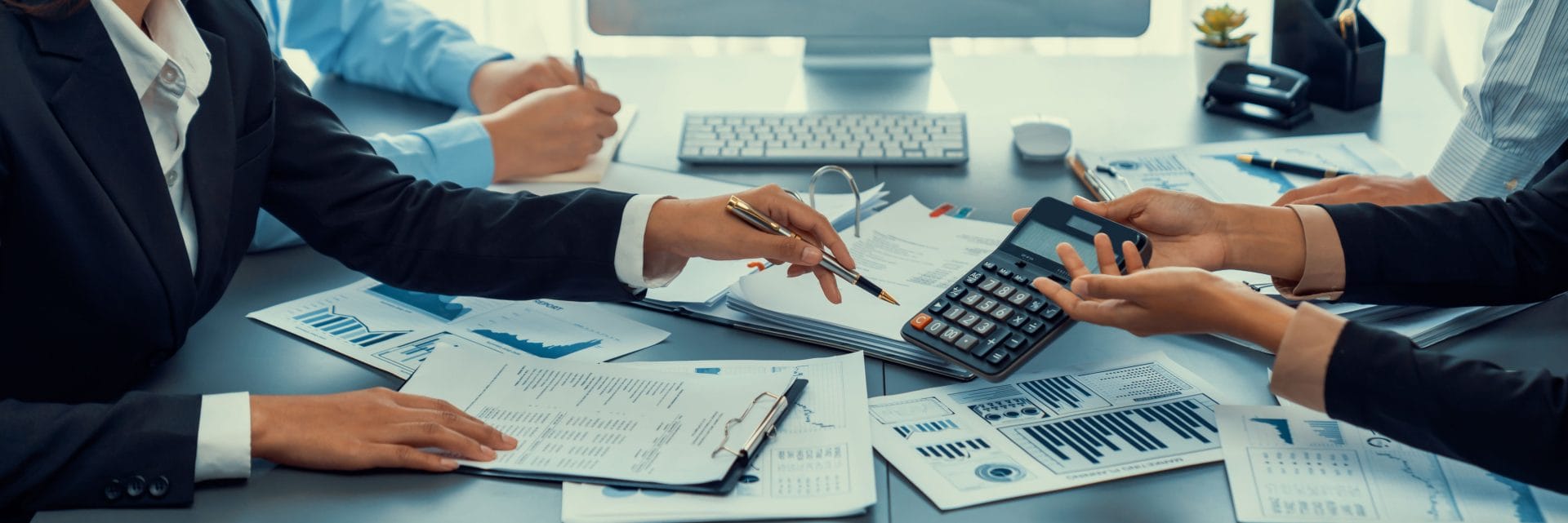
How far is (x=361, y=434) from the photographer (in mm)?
848

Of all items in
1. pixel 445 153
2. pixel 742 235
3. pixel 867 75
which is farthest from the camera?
pixel 867 75

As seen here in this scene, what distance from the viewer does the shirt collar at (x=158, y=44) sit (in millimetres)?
927

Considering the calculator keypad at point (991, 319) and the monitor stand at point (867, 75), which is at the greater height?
the monitor stand at point (867, 75)

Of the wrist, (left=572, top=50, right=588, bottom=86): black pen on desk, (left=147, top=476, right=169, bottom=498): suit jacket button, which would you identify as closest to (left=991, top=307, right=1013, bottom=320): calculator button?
the wrist

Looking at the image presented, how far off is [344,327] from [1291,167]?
0.98 metres

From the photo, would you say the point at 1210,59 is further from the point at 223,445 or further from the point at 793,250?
the point at 223,445

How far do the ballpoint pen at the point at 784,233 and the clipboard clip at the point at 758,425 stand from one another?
0.46 ft

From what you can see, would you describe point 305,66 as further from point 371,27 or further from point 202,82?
point 202,82

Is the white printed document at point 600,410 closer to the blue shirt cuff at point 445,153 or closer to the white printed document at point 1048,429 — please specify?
the white printed document at point 1048,429

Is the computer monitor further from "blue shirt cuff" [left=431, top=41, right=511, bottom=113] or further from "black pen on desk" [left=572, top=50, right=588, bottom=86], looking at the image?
"blue shirt cuff" [left=431, top=41, right=511, bottom=113]

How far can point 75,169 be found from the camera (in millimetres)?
889

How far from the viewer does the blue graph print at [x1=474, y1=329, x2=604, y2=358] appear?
3.30 ft

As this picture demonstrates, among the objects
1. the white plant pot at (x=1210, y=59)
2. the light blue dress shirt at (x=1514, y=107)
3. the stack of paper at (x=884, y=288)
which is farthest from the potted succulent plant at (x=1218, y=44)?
the stack of paper at (x=884, y=288)

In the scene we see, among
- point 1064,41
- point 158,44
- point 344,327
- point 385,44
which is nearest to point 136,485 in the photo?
point 344,327
